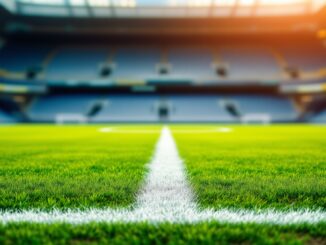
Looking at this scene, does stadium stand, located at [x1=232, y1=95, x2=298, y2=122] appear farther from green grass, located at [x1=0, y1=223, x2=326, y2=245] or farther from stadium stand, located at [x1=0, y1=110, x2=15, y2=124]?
green grass, located at [x1=0, y1=223, x2=326, y2=245]

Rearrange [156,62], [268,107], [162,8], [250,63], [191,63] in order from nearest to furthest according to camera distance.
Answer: [162,8] < [268,107] < [250,63] < [191,63] < [156,62]

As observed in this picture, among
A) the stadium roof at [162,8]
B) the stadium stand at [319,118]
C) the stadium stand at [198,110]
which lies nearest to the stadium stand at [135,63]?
the stadium stand at [198,110]

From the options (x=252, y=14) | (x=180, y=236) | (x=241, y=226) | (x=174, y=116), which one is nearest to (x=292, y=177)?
(x=241, y=226)

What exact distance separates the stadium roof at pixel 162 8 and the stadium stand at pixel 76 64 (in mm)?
4193

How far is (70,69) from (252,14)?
15624mm

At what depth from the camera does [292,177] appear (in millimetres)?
1994

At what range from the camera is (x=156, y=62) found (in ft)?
92.2

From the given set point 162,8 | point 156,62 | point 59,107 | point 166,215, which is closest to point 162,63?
point 156,62

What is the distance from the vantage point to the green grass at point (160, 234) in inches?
37.9

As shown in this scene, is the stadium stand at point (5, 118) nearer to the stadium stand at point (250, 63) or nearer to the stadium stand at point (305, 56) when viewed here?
the stadium stand at point (250, 63)

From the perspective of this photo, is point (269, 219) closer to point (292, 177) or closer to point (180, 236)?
point (180, 236)

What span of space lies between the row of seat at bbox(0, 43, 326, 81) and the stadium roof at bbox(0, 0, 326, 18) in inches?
167

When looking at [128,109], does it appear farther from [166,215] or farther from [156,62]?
[166,215]

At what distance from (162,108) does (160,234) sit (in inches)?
987
